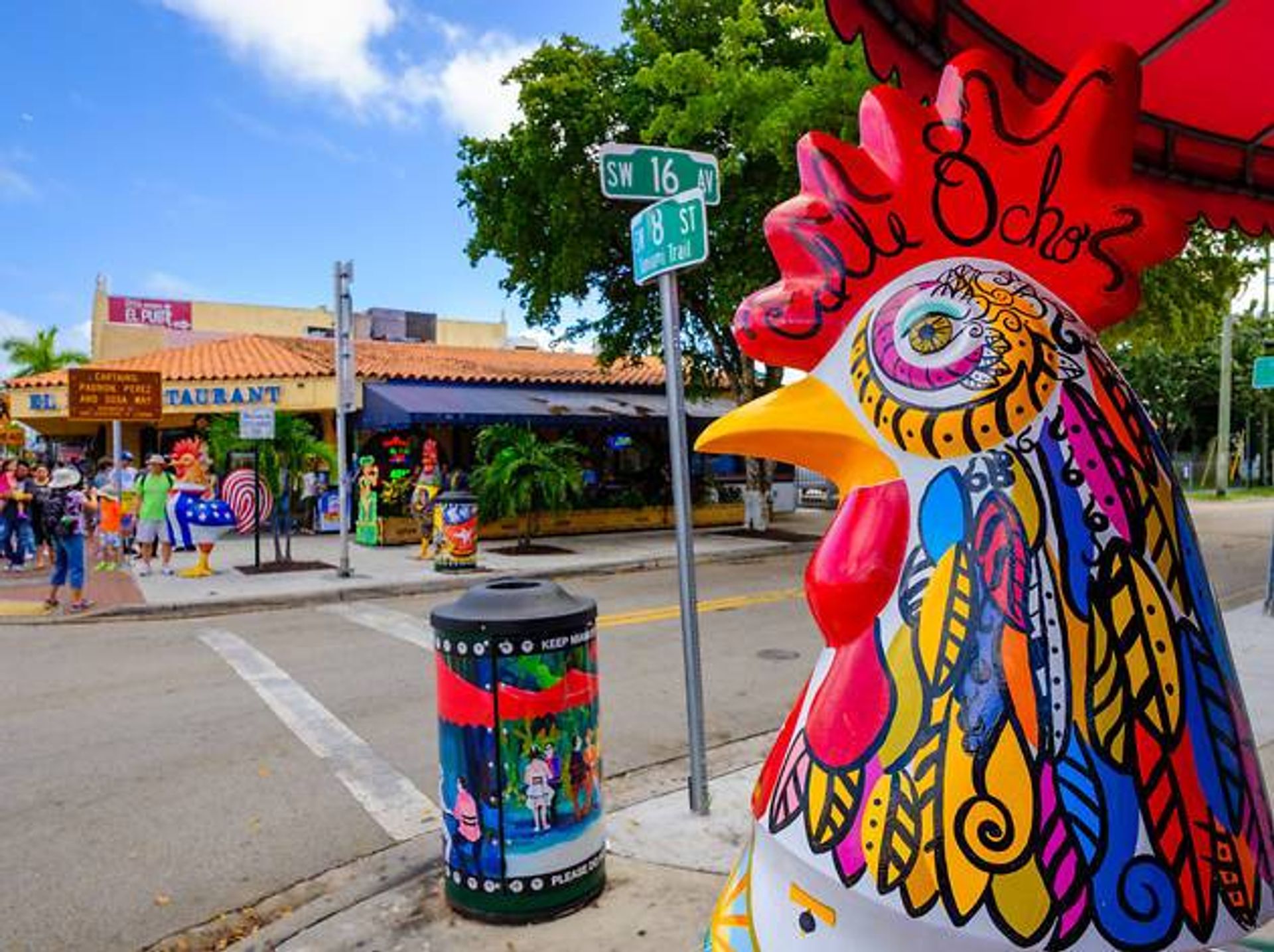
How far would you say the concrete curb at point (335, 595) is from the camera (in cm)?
999

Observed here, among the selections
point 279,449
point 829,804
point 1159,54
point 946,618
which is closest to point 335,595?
point 279,449

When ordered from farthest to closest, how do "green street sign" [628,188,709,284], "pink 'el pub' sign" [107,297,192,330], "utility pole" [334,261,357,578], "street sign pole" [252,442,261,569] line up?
"pink 'el pub' sign" [107,297,192,330] < "street sign pole" [252,442,261,569] < "utility pole" [334,261,357,578] < "green street sign" [628,188,709,284]

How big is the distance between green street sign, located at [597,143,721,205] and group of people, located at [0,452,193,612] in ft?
28.5

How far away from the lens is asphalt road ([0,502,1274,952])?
392 cm

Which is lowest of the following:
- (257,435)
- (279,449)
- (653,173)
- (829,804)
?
(829,804)

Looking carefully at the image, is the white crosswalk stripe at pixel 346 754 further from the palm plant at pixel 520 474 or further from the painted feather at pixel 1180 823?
the palm plant at pixel 520 474

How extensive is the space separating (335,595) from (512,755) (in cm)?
872

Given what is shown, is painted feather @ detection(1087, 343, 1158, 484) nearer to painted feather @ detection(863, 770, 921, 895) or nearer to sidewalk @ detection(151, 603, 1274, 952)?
painted feather @ detection(863, 770, 921, 895)

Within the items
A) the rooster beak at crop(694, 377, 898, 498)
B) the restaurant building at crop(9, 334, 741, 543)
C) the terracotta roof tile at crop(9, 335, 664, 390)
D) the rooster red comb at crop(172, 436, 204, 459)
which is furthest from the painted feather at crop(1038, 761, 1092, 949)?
the terracotta roof tile at crop(9, 335, 664, 390)

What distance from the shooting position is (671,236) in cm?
392

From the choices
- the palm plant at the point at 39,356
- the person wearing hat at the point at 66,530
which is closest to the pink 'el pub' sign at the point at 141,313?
the palm plant at the point at 39,356

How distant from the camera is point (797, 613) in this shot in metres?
9.90

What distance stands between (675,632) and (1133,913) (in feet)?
24.9

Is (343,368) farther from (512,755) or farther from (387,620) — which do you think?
(512,755)
